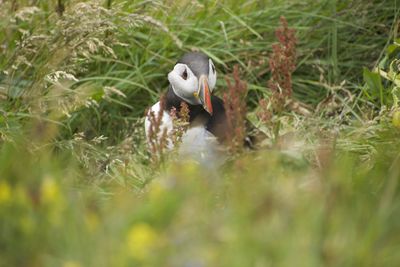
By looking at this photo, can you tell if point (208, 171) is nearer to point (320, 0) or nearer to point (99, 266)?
point (99, 266)

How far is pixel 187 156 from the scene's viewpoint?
350 centimetres

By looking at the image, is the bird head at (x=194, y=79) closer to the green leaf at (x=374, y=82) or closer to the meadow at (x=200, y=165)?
the meadow at (x=200, y=165)

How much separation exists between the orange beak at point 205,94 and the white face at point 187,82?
0.09ft

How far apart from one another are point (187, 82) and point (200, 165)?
1.00 m

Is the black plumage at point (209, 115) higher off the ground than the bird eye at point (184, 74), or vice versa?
the bird eye at point (184, 74)

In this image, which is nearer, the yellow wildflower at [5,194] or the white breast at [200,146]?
the yellow wildflower at [5,194]

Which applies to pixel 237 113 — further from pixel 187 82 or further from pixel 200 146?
pixel 187 82

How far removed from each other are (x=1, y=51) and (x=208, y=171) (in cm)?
213

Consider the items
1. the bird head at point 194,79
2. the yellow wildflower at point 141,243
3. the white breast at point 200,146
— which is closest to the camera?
the yellow wildflower at point 141,243

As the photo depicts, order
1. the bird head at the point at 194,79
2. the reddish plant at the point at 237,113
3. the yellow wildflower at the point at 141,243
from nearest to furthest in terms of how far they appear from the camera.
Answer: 1. the yellow wildflower at the point at 141,243
2. the reddish plant at the point at 237,113
3. the bird head at the point at 194,79

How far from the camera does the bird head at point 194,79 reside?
4379 mm

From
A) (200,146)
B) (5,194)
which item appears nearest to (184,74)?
(200,146)

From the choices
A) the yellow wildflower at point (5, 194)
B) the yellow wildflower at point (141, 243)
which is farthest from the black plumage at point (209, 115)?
the yellow wildflower at point (141, 243)

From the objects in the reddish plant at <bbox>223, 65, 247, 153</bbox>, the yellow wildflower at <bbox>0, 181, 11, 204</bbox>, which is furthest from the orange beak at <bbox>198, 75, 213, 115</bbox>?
the yellow wildflower at <bbox>0, 181, 11, 204</bbox>
